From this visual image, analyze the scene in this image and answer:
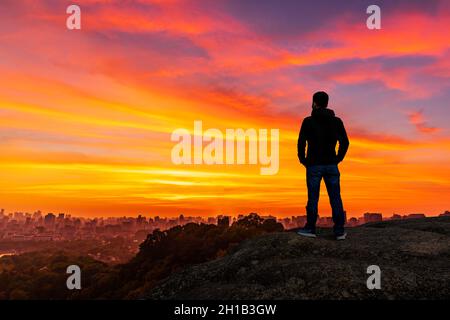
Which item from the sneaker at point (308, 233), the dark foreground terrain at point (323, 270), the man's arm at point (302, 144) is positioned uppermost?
the man's arm at point (302, 144)

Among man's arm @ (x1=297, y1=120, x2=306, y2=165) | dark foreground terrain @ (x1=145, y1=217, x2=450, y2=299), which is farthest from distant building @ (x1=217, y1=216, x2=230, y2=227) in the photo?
man's arm @ (x1=297, y1=120, x2=306, y2=165)

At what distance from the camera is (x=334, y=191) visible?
1357cm

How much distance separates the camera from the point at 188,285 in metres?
12.2

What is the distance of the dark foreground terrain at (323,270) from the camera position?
10.0m

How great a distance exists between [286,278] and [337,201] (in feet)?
13.0

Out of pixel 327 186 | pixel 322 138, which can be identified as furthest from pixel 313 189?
pixel 322 138

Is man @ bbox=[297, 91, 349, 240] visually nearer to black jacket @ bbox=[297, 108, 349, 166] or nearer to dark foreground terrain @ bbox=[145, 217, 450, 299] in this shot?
black jacket @ bbox=[297, 108, 349, 166]

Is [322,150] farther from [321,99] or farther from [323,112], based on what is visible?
[321,99]

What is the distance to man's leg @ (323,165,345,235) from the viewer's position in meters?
13.4

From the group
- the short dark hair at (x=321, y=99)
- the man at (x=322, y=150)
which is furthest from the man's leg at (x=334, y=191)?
the short dark hair at (x=321, y=99)

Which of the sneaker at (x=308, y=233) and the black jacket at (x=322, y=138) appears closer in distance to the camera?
the black jacket at (x=322, y=138)

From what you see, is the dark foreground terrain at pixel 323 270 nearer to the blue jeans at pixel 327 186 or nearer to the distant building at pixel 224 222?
the blue jeans at pixel 327 186
